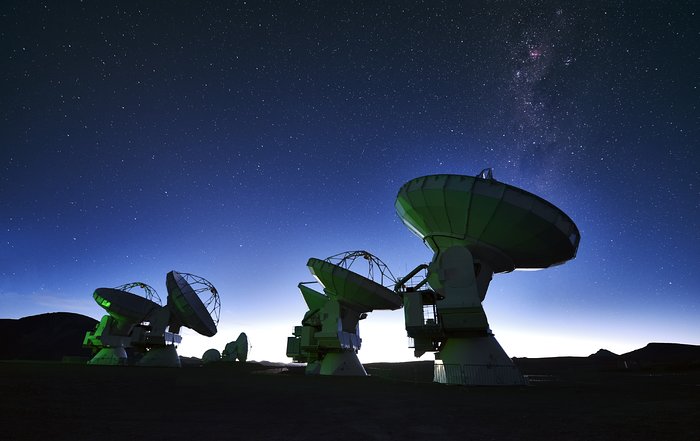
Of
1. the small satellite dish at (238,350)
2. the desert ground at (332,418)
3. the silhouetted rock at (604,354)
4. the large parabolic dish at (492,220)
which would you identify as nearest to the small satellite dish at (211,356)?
the small satellite dish at (238,350)

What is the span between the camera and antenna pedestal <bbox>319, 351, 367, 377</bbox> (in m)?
28.6

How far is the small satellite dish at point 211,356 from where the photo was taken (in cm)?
5641

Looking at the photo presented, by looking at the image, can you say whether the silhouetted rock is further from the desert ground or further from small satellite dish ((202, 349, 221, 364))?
the desert ground

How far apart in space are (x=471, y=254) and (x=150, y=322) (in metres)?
34.3

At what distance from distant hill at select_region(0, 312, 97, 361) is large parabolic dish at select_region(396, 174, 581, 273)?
125013mm

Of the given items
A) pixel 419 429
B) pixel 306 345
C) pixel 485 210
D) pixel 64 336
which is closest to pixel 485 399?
pixel 419 429

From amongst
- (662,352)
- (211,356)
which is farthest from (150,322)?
(662,352)

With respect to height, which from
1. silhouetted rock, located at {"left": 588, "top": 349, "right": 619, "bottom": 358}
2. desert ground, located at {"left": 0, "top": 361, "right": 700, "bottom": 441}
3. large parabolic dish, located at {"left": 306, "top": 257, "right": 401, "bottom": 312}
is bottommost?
desert ground, located at {"left": 0, "top": 361, "right": 700, "bottom": 441}

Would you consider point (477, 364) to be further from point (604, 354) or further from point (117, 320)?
point (604, 354)

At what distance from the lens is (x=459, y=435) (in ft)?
21.2

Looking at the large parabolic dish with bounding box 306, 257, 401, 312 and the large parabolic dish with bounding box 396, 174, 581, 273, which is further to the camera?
the large parabolic dish with bounding box 306, 257, 401, 312

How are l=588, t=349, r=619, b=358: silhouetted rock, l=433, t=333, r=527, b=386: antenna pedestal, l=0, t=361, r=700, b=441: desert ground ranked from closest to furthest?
l=0, t=361, r=700, b=441: desert ground → l=433, t=333, r=527, b=386: antenna pedestal → l=588, t=349, r=619, b=358: silhouetted rock

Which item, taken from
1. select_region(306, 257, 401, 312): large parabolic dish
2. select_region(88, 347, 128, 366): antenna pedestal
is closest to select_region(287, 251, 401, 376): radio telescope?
select_region(306, 257, 401, 312): large parabolic dish

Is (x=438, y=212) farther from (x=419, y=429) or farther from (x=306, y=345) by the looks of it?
(x=306, y=345)
